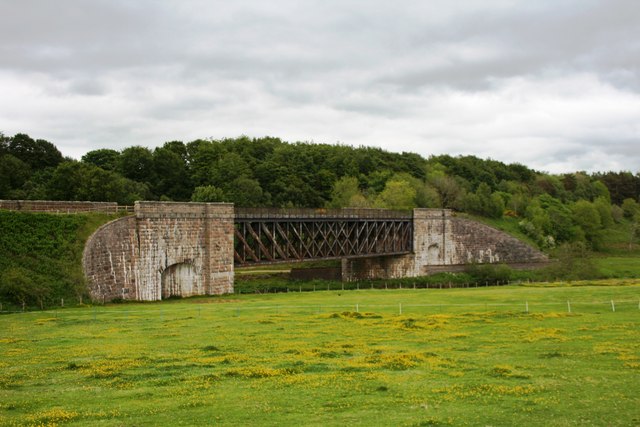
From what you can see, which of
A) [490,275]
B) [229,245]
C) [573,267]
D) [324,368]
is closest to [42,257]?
[229,245]

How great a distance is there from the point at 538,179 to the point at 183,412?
175 meters

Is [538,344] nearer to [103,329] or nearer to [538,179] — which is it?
[103,329]

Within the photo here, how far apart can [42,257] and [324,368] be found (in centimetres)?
3322

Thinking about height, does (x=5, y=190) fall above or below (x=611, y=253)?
above

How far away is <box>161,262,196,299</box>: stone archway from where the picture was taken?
62.6 m

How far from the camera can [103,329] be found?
124 ft

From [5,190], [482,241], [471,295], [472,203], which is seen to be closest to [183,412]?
[471,295]

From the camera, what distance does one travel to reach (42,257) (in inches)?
2046

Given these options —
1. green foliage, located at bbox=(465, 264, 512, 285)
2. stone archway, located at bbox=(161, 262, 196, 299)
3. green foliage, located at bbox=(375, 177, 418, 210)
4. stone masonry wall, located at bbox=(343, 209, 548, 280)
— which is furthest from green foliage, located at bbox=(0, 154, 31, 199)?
green foliage, located at bbox=(465, 264, 512, 285)

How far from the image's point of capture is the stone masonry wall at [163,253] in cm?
5606

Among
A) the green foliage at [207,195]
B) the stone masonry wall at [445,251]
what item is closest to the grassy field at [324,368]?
the stone masonry wall at [445,251]

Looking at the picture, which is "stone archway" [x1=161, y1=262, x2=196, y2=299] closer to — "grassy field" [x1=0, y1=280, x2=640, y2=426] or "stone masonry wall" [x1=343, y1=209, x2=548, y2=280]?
"grassy field" [x1=0, y1=280, x2=640, y2=426]

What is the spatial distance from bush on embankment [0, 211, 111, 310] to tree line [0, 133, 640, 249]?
30.5 m

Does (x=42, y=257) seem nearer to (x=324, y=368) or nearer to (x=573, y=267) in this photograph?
(x=324, y=368)
